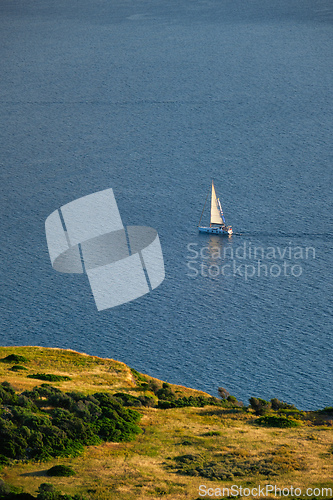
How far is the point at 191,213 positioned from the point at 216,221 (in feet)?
22.4

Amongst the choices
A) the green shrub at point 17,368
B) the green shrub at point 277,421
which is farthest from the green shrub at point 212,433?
the green shrub at point 17,368

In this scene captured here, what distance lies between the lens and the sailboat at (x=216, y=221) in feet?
374

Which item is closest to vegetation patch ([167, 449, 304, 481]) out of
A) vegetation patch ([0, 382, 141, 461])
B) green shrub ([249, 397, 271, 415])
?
vegetation patch ([0, 382, 141, 461])

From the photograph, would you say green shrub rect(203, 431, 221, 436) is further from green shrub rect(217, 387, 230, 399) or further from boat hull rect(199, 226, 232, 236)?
boat hull rect(199, 226, 232, 236)

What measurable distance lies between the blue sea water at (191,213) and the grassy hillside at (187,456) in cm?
1627

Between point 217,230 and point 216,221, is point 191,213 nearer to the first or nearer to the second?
point 216,221

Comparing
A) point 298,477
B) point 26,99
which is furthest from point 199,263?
point 26,99

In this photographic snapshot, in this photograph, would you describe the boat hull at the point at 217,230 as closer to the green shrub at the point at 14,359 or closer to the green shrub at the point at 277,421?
the green shrub at the point at 14,359

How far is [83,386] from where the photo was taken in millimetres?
58844

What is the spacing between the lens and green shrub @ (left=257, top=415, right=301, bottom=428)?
54031 mm

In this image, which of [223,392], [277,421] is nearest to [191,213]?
[223,392]

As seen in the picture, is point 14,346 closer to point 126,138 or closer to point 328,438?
point 328,438

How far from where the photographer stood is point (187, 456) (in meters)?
45.1

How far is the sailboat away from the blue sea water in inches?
63.9
